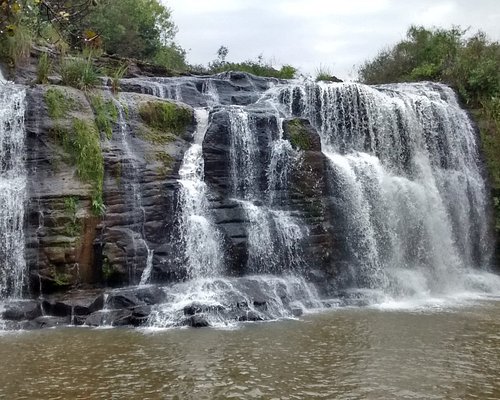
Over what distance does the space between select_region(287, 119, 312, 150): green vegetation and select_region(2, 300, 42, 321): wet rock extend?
284 inches

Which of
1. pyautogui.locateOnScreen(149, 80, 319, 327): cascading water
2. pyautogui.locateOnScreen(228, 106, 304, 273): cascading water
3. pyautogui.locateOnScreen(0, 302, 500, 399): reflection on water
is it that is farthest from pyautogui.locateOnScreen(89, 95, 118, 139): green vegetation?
pyautogui.locateOnScreen(0, 302, 500, 399): reflection on water

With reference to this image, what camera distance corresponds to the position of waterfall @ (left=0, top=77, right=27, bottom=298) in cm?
1130

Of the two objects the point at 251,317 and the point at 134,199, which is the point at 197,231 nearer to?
the point at 134,199

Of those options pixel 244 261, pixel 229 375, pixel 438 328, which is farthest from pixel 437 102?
pixel 229 375

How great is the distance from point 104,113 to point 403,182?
8081 mm

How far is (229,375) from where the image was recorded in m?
6.87

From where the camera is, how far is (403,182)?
1564cm

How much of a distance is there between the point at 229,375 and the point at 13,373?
2694 mm

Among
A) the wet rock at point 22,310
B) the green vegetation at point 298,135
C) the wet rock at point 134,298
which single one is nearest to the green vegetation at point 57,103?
the wet rock at point 22,310

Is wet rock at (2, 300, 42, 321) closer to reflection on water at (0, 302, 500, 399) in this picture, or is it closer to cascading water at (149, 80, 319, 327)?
reflection on water at (0, 302, 500, 399)

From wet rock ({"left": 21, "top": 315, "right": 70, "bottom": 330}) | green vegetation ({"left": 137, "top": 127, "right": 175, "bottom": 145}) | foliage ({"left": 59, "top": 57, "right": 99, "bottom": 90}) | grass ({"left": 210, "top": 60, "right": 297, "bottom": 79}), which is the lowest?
wet rock ({"left": 21, "top": 315, "right": 70, "bottom": 330})

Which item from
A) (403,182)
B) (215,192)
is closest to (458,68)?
(403,182)

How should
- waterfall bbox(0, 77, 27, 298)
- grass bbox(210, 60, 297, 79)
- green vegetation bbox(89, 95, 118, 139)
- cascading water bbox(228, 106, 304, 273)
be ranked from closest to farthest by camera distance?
1. waterfall bbox(0, 77, 27, 298)
2. cascading water bbox(228, 106, 304, 273)
3. green vegetation bbox(89, 95, 118, 139)
4. grass bbox(210, 60, 297, 79)

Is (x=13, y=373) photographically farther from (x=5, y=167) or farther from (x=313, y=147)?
(x=313, y=147)
